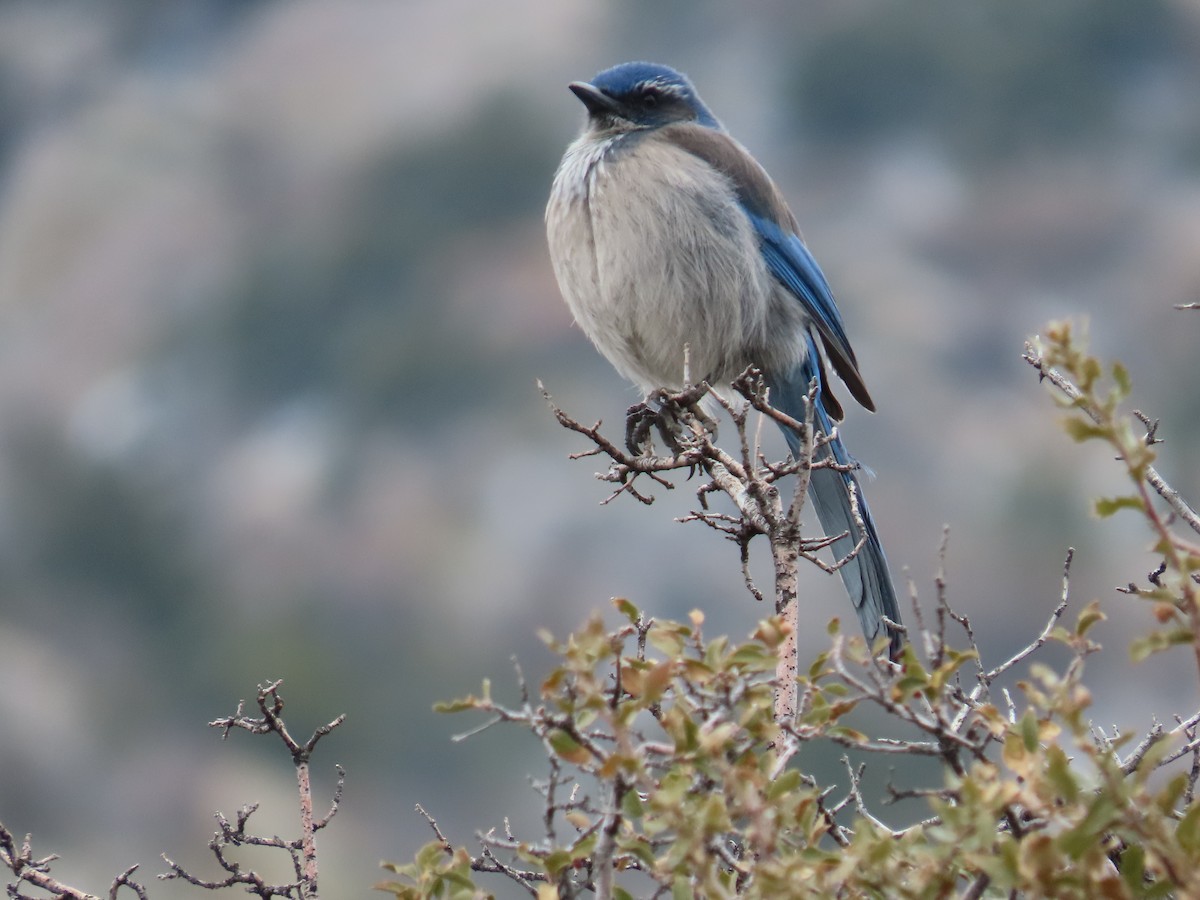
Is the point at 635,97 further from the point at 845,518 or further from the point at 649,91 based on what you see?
the point at 845,518

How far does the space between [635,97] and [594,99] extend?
0.49ft

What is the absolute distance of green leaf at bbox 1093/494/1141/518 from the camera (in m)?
1.06

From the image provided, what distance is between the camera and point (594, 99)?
4039 mm

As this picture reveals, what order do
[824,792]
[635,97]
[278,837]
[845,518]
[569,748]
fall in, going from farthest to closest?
1. [635,97]
2. [845,518]
3. [278,837]
4. [824,792]
5. [569,748]

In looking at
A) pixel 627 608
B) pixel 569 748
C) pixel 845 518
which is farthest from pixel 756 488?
pixel 845 518

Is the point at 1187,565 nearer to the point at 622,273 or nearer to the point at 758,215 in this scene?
the point at 622,273

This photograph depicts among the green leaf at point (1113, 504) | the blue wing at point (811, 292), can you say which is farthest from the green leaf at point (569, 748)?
the blue wing at point (811, 292)

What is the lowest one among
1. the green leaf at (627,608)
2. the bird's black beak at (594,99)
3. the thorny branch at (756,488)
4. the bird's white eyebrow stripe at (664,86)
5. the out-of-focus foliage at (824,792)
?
the out-of-focus foliage at (824,792)

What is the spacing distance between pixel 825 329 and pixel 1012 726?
265cm

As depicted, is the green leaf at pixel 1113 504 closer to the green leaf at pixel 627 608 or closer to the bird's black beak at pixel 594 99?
the green leaf at pixel 627 608

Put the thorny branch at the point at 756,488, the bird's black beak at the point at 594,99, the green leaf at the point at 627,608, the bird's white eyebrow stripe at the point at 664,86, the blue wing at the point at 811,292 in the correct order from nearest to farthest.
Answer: the green leaf at the point at 627,608 < the thorny branch at the point at 756,488 < the blue wing at the point at 811,292 < the bird's black beak at the point at 594,99 < the bird's white eyebrow stripe at the point at 664,86

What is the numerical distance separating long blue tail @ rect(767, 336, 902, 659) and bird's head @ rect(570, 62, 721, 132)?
892 millimetres

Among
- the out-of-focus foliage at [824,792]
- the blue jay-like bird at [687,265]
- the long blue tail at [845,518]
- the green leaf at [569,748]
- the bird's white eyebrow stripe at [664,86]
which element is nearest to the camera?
the out-of-focus foliage at [824,792]

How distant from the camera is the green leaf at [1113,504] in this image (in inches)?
41.7
